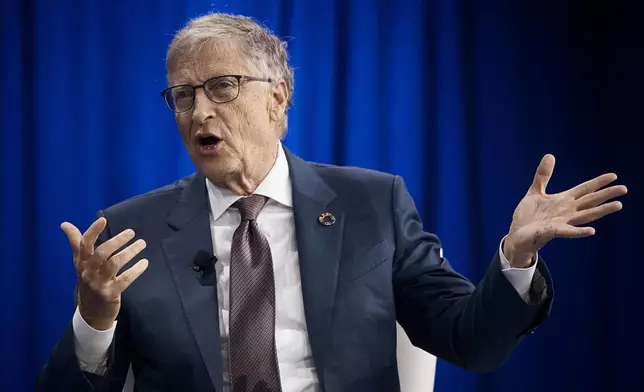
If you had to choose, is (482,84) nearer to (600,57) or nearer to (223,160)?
(600,57)

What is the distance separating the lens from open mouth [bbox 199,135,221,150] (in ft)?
6.54

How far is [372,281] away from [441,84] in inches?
59.1

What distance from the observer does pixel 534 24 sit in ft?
11.0

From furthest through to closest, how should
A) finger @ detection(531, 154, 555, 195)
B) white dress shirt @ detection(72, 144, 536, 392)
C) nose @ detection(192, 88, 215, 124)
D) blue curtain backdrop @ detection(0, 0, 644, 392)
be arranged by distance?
blue curtain backdrop @ detection(0, 0, 644, 392)
nose @ detection(192, 88, 215, 124)
white dress shirt @ detection(72, 144, 536, 392)
finger @ detection(531, 154, 555, 195)

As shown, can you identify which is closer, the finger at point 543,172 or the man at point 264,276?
the finger at point 543,172

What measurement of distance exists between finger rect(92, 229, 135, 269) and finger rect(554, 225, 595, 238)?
799 mm

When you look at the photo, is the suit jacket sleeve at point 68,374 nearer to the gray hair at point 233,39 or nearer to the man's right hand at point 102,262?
the man's right hand at point 102,262

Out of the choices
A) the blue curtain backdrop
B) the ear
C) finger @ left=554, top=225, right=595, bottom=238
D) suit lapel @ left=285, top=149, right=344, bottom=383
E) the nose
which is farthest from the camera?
the blue curtain backdrop

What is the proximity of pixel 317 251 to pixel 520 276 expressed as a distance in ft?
1.61

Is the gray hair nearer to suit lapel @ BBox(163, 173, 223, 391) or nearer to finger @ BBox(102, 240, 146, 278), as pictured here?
suit lapel @ BBox(163, 173, 223, 391)

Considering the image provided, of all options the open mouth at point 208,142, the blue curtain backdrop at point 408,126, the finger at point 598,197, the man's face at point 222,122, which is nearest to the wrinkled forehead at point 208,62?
the man's face at point 222,122

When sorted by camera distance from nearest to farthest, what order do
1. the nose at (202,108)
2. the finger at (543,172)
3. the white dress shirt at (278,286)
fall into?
the finger at (543,172)
the white dress shirt at (278,286)
the nose at (202,108)

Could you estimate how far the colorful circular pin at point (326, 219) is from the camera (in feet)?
6.55

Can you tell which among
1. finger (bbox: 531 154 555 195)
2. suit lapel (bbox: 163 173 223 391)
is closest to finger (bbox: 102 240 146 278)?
suit lapel (bbox: 163 173 223 391)
